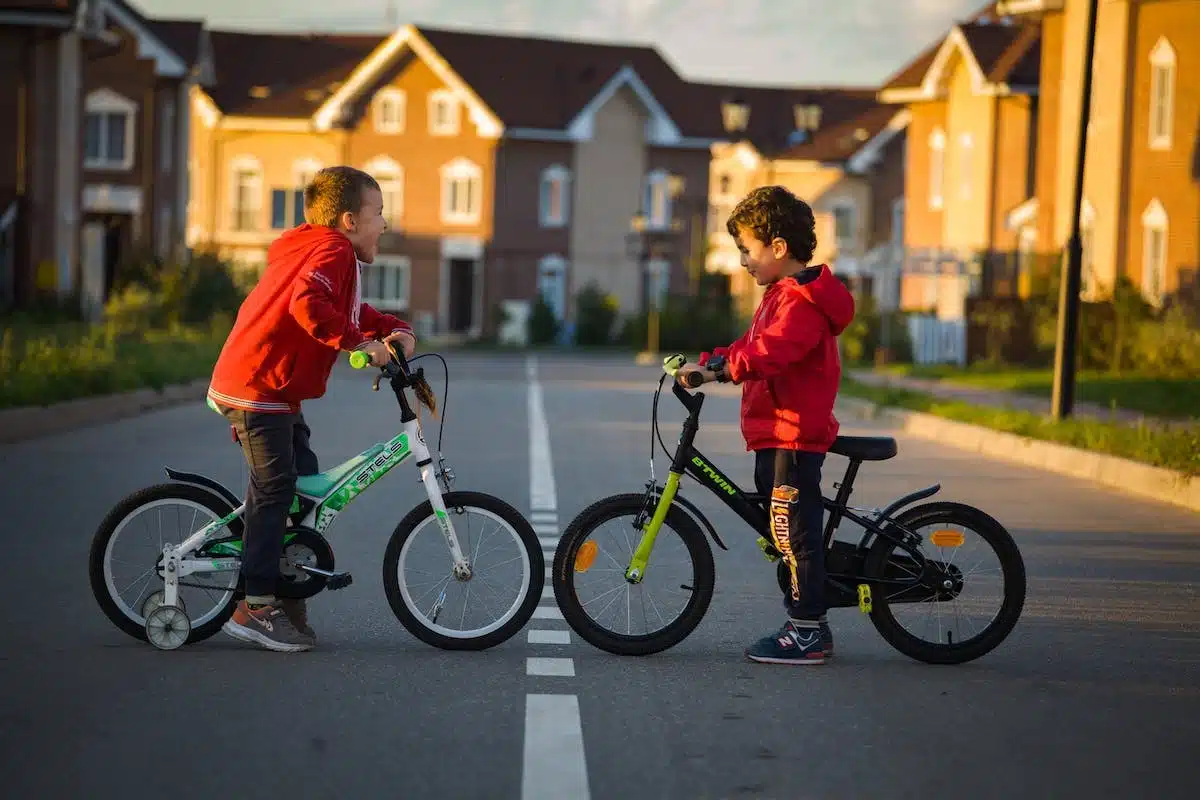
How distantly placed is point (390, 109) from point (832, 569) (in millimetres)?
61366

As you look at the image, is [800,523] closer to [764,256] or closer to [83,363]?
[764,256]

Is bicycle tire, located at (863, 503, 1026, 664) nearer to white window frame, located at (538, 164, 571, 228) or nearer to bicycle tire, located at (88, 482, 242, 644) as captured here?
bicycle tire, located at (88, 482, 242, 644)

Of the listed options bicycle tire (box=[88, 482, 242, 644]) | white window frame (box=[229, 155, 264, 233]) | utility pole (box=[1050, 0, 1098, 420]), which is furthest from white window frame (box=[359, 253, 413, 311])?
bicycle tire (box=[88, 482, 242, 644])

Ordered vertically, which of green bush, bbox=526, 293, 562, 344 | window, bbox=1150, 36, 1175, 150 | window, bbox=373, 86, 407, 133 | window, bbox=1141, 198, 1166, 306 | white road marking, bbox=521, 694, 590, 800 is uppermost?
window, bbox=373, 86, 407, 133

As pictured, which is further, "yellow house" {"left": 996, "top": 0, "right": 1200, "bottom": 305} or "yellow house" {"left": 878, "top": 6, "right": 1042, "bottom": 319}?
"yellow house" {"left": 878, "top": 6, "right": 1042, "bottom": 319}

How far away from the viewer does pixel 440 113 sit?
68.2 m

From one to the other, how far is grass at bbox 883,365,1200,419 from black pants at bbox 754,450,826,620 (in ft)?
41.3

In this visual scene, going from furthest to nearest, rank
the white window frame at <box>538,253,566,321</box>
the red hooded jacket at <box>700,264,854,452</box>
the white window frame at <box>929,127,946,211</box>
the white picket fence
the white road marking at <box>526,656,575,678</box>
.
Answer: the white window frame at <box>538,253,566,321</box>
the white window frame at <box>929,127,946,211</box>
the white picket fence
the red hooded jacket at <box>700,264,854,452</box>
the white road marking at <box>526,656,575,678</box>

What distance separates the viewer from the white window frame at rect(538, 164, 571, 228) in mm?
69500

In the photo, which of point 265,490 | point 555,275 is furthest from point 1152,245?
point 555,275

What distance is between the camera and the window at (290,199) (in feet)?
228

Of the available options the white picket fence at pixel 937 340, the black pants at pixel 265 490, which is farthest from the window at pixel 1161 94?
the black pants at pixel 265 490

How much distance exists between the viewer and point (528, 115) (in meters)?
68.6

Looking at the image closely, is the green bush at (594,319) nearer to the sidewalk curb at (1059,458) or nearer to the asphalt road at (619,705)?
the sidewalk curb at (1059,458)
